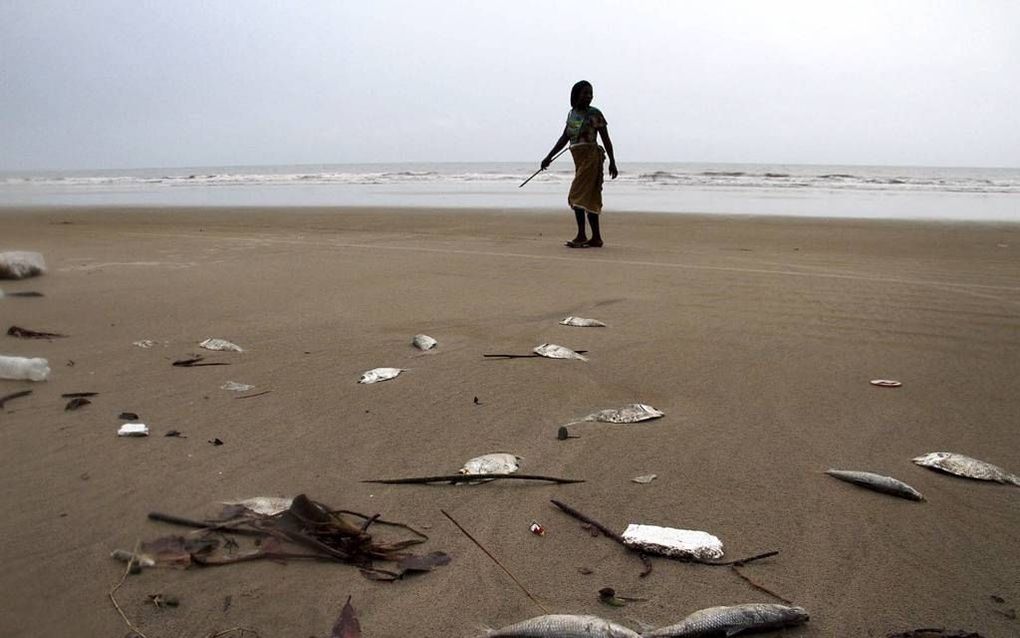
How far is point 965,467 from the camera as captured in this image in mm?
2174

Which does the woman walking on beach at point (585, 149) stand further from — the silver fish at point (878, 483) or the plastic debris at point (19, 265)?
the silver fish at point (878, 483)

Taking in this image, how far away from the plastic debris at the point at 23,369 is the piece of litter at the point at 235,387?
0.80 m

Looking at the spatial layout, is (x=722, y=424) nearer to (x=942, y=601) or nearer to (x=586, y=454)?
(x=586, y=454)

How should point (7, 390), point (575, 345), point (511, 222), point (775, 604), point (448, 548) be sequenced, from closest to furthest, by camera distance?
point (775, 604) < point (448, 548) < point (7, 390) < point (575, 345) < point (511, 222)

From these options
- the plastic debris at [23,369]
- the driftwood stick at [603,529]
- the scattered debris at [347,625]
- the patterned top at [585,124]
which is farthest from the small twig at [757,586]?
the patterned top at [585,124]

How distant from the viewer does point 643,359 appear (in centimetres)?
350

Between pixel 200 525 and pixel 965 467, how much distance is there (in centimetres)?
226

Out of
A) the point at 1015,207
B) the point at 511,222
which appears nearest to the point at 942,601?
the point at 511,222

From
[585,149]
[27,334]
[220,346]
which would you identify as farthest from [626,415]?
[585,149]

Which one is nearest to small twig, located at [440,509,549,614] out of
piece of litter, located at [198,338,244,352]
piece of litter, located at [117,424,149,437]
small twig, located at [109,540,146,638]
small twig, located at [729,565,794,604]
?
small twig, located at [729,565,794,604]

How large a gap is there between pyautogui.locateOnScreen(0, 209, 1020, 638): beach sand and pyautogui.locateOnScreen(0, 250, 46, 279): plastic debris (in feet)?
1.12

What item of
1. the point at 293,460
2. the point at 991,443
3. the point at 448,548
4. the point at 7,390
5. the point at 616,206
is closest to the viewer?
the point at 448,548

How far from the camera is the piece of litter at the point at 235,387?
2.94m

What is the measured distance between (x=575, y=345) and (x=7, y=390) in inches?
102
